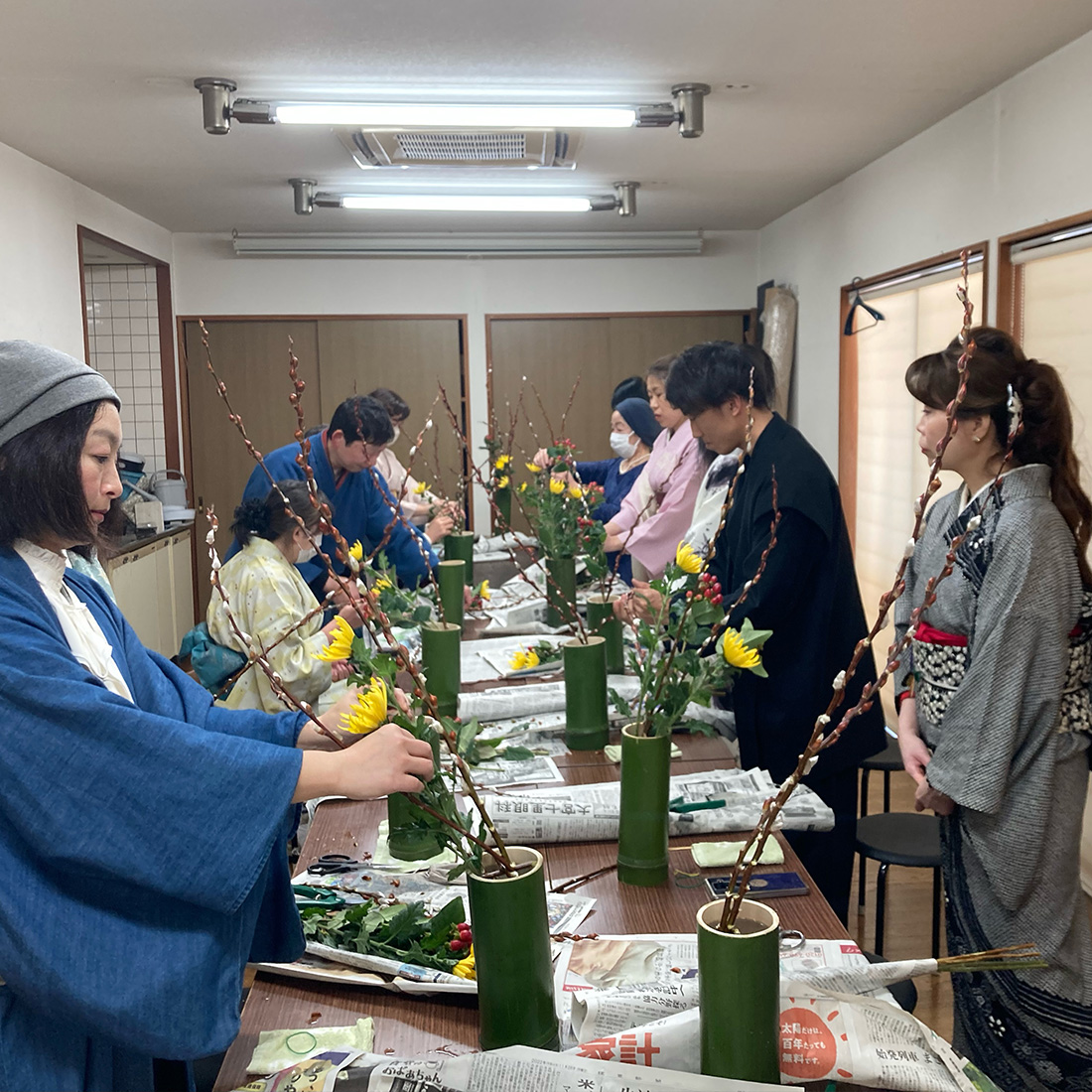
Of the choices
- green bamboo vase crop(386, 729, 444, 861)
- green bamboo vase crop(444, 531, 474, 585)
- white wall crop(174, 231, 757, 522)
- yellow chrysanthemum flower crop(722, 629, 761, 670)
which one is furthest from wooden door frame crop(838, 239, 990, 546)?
green bamboo vase crop(386, 729, 444, 861)

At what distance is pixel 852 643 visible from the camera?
2.40 metres

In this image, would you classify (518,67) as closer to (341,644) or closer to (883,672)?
(341,644)

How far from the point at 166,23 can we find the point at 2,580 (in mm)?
2381

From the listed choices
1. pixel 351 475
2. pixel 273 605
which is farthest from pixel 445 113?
pixel 273 605

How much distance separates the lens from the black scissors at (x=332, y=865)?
1.50 m

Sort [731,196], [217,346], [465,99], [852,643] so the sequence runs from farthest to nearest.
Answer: [217,346]
[731,196]
[465,99]
[852,643]

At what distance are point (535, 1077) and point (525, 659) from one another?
4.91 ft

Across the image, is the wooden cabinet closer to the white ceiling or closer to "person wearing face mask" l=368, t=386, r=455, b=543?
"person wearing face mask" l=368, t=386, r=455, b=543

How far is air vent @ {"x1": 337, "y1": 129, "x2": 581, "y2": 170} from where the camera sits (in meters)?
4.01

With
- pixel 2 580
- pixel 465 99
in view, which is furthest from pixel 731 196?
pixel 2 580

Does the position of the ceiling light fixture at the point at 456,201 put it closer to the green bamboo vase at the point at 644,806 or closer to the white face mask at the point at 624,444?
the white face mask at the point at 624,444

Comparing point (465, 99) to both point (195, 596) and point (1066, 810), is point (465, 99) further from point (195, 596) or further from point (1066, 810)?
point (195, 596)

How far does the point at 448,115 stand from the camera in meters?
3.62

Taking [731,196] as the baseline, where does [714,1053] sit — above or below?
below
